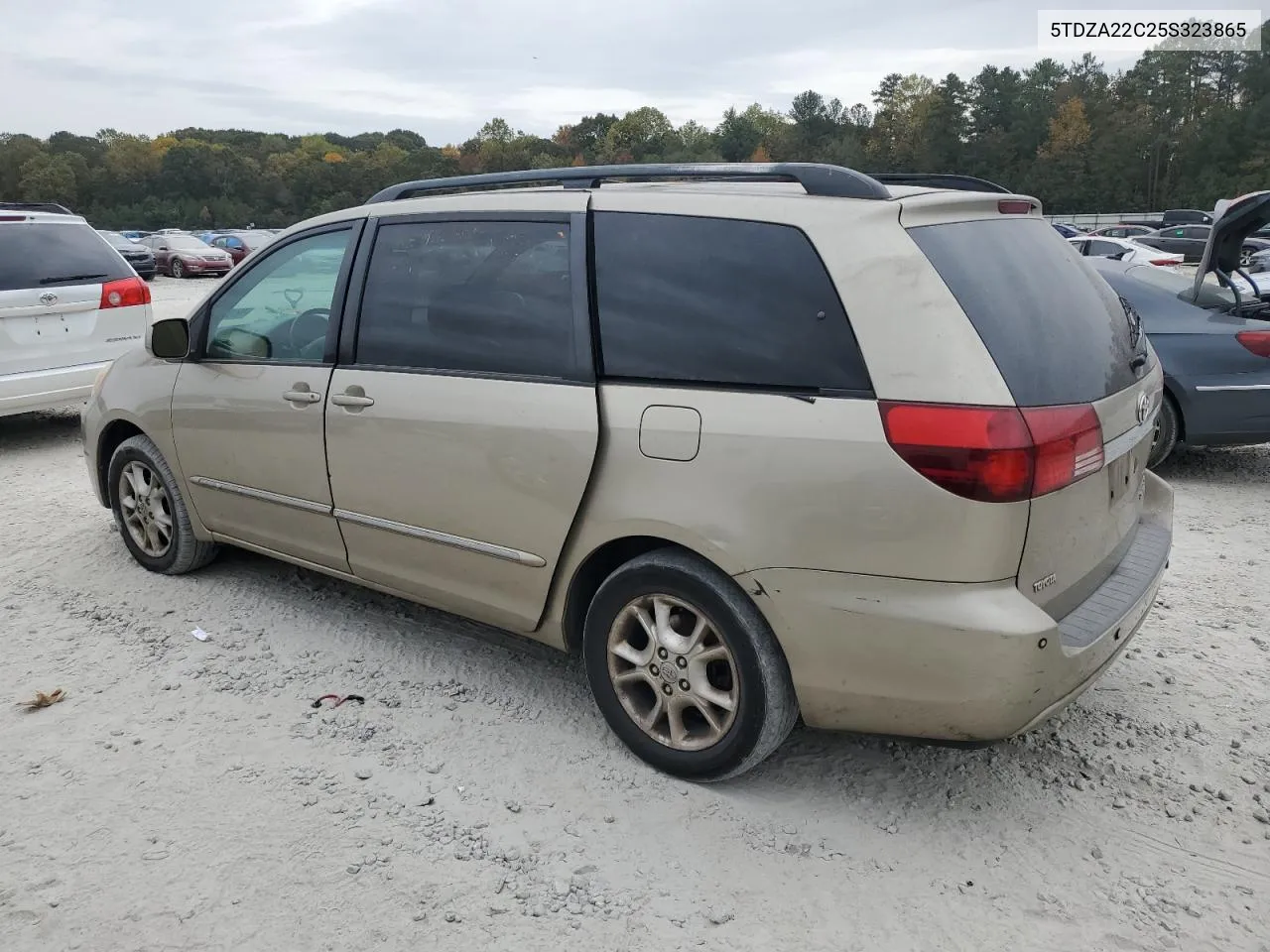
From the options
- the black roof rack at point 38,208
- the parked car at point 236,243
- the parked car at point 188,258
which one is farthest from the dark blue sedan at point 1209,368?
the parked car at point 236,243

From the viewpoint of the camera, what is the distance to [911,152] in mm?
99625

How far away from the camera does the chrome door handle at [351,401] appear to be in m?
3.56

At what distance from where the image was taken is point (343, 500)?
12.3 feet

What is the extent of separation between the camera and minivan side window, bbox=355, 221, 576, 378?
3.18 meters

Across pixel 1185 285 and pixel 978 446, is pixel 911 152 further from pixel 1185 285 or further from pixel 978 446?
pixel 978 446

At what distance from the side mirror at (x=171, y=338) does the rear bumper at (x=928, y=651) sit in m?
2.95

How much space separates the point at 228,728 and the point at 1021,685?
101 inches

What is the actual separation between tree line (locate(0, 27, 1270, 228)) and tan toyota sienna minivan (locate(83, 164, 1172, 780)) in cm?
7676

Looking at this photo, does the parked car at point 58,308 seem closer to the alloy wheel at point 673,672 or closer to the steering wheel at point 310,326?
the steering wheel at point 310,326

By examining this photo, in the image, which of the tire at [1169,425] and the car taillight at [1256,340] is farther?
the tire at [1169,425]

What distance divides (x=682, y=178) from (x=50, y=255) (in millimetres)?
6345

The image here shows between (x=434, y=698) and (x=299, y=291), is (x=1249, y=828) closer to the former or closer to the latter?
(x=434, y=698)

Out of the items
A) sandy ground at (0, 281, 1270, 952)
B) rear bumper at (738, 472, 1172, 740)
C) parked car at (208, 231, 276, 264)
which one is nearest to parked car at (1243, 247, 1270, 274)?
sandy ground at (0, 281, 1270, 952)

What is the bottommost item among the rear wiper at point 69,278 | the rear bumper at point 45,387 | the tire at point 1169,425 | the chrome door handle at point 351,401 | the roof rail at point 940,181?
the tire at point 1169,425
